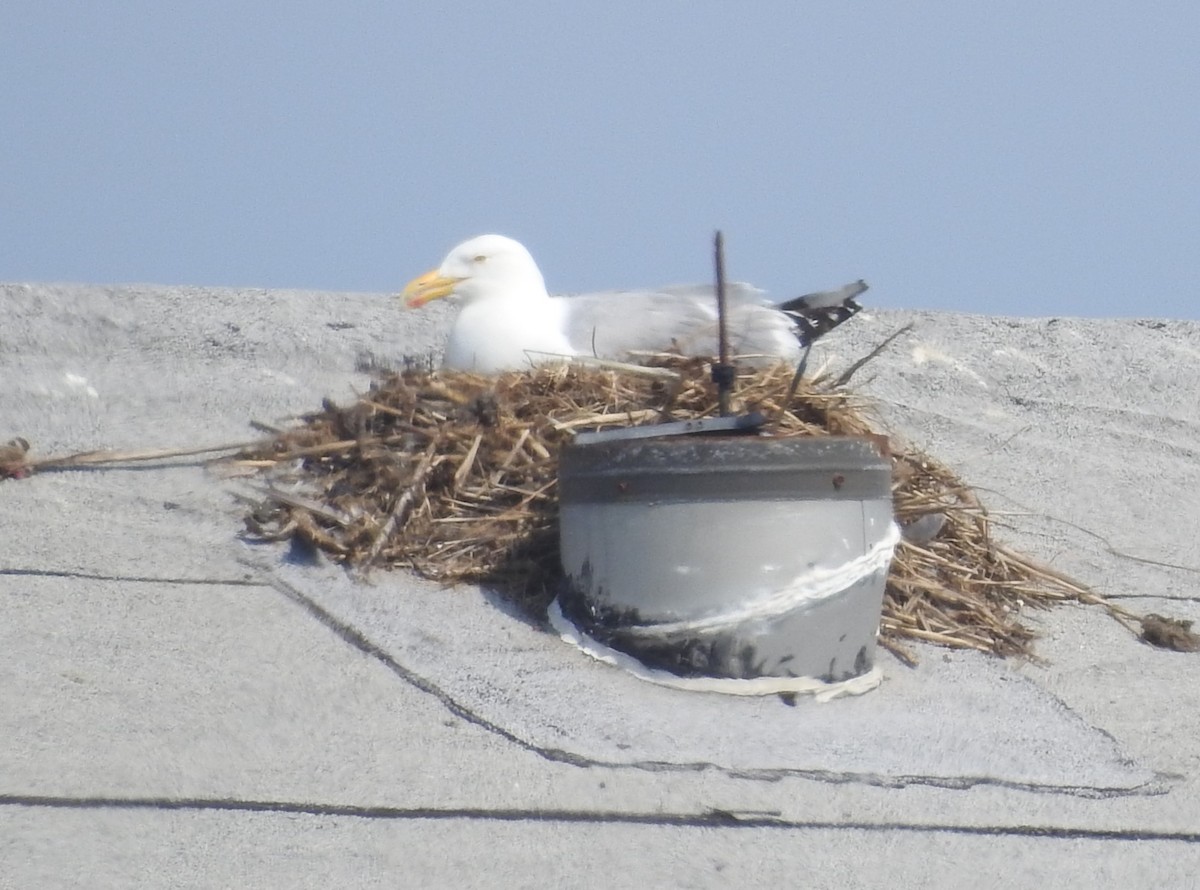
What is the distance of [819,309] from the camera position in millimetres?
5680

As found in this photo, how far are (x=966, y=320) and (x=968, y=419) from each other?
34.9 inches

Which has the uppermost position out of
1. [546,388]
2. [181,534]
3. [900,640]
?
[546,388]

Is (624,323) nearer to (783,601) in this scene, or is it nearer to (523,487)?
(523,487)

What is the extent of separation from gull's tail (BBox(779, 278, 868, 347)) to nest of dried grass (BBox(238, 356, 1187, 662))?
0.54 m

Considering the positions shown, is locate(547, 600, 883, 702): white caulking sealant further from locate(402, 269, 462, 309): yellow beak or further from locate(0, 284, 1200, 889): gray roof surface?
locate(402, 269, 462, 309): yellow beak

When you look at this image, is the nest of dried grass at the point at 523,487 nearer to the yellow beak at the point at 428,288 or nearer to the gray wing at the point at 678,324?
the gray wing at the point at 678,324

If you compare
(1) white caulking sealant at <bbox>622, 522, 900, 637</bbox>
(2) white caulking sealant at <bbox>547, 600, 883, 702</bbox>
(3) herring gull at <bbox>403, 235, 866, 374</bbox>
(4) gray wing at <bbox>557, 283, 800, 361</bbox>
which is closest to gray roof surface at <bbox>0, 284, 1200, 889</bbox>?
(2) white caulking sealant at <bbox>547, 600, 883, 702</bbox>

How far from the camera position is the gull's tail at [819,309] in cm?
566

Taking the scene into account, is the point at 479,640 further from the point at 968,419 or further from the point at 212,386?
the point at 968,419

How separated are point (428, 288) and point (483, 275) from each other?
25cm

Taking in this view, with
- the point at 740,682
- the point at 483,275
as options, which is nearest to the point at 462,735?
the point at 740,682

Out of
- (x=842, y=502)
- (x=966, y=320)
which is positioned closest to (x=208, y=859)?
(x=842, y=502)

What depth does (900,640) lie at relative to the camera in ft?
13.9

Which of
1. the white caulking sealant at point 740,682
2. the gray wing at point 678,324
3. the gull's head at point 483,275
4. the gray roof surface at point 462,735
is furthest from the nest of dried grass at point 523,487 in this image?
the gull's head at point 483,275
